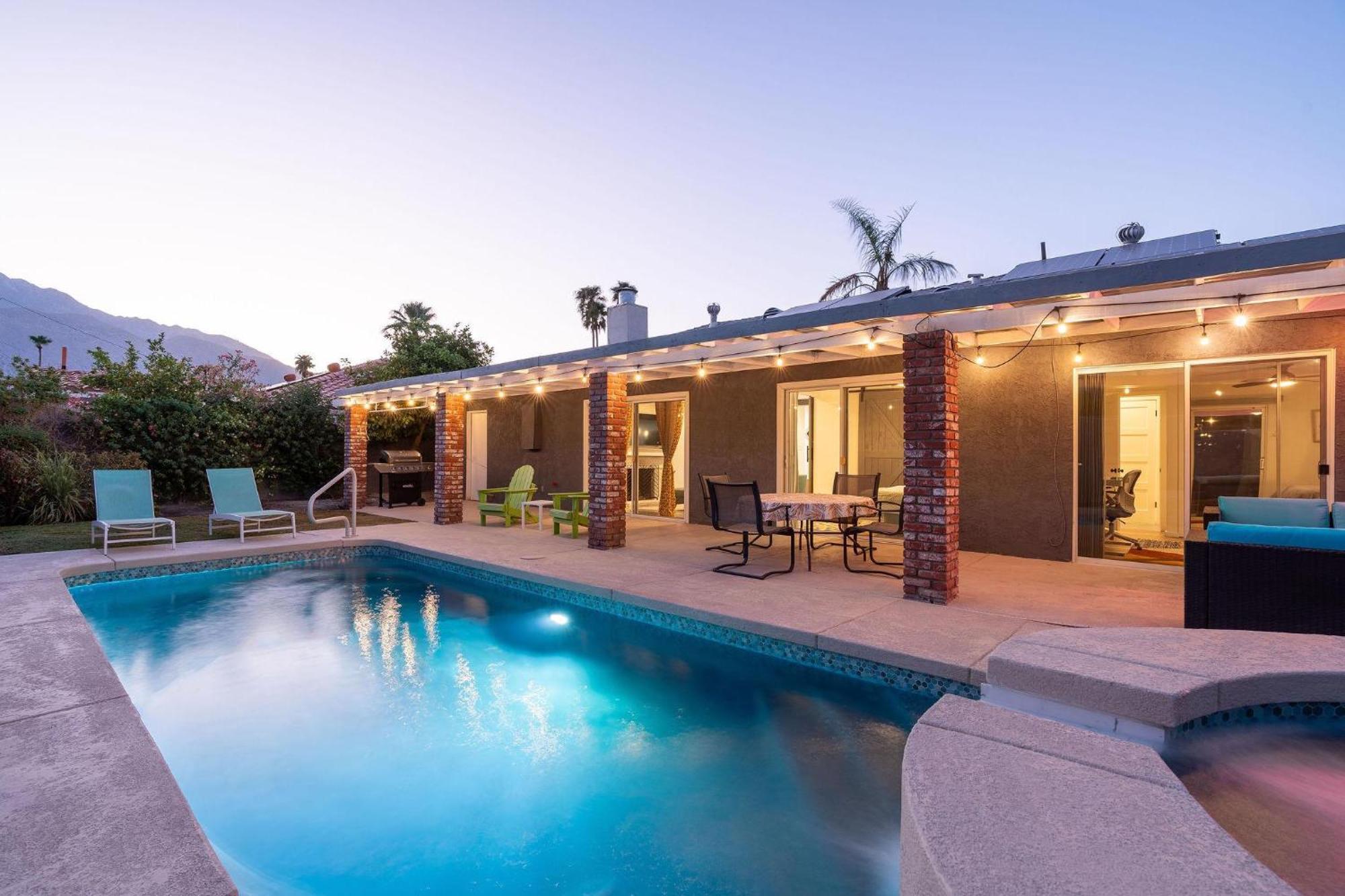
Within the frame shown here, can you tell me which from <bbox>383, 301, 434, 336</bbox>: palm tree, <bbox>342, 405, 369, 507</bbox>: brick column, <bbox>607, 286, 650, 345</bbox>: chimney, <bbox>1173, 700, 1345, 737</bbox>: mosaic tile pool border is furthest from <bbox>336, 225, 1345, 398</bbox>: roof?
<bbox>383, 301, 434, 336</bbox>: palm tree

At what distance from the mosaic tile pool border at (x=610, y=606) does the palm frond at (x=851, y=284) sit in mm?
12343

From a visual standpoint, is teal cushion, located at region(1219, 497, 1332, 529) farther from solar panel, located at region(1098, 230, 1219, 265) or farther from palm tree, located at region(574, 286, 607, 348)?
palm tree, located at region(574, 286, 607, 348)

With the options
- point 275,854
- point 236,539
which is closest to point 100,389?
point 236,539

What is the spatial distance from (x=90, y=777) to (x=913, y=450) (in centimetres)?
504

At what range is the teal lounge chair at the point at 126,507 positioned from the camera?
731 cm

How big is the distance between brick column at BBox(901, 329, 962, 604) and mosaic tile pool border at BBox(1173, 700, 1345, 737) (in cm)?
209

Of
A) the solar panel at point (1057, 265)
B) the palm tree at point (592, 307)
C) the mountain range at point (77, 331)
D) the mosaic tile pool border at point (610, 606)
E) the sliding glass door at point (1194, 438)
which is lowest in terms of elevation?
the mosaic tile pool border at point (610, 606)

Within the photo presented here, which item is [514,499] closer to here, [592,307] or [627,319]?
[627,319]

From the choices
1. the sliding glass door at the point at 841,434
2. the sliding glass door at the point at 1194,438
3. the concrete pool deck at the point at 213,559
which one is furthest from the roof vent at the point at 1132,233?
the concrete pool deck at the point at 213,559

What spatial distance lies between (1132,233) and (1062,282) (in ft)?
18.1

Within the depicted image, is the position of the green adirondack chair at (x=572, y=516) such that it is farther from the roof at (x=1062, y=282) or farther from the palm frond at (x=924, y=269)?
the palm frond at (x=924, y=269)

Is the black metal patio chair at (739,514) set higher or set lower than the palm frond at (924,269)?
lower

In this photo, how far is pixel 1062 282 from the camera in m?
4.06

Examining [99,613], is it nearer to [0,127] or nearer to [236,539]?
[236,539]
